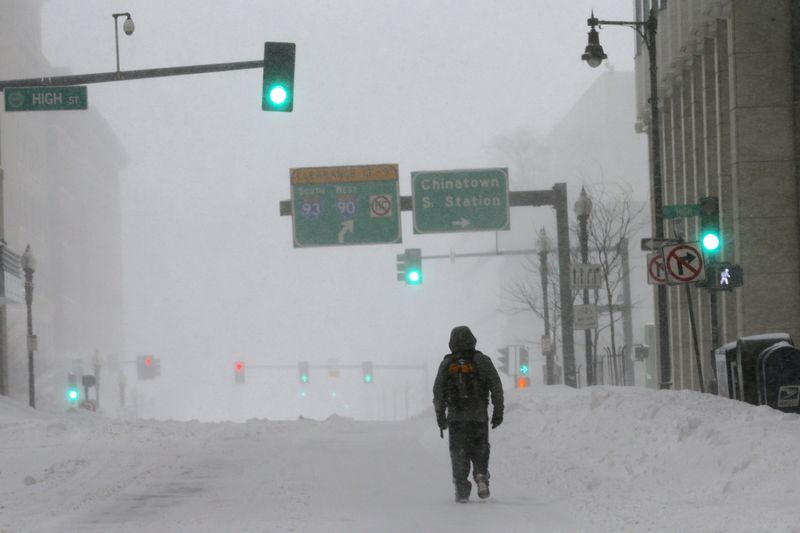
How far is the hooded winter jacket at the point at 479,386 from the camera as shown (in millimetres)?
12930

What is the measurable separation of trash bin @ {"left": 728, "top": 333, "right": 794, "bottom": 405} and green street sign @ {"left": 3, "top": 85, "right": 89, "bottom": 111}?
10.5 m

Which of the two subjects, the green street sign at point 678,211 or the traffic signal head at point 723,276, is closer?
the traffic signal head at point 723,276

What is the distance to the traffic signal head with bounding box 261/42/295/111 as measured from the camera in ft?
63.1

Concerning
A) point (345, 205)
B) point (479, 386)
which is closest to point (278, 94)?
point (479, 386)

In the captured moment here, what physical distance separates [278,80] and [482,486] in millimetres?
8469

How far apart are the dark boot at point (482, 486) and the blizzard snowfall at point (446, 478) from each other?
9 cm

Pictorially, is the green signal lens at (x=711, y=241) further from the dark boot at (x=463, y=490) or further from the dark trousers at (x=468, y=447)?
the dark boot at (x=463, y=490)

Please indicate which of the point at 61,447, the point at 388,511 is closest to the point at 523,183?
the point at 61,447

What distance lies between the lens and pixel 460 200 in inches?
1439

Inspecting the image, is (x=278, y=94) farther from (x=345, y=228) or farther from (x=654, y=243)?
(x=345, y=228)

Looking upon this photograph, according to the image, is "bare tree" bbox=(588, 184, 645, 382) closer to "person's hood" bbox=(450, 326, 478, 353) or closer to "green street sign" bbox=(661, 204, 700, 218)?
"green street sign" bbox=(661, 204, 700, 218)

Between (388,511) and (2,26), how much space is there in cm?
9990

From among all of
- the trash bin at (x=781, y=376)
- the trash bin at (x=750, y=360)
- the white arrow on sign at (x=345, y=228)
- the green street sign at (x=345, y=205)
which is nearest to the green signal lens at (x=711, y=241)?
the trash bin at (x=750, y=360)

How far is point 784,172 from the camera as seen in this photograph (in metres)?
31.3
